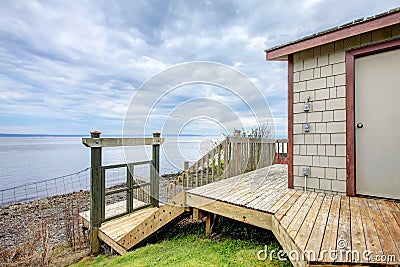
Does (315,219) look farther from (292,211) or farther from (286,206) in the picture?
(286,206)

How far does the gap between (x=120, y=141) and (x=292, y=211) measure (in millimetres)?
3397

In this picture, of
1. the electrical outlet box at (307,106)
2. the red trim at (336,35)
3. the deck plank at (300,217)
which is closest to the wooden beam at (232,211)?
the deck plank at (300,217)

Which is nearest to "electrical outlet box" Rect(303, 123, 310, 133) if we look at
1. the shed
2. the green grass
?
the shed

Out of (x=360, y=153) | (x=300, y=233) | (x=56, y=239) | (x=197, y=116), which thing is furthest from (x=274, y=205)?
(x=56, y=239)

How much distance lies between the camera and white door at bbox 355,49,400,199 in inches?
112

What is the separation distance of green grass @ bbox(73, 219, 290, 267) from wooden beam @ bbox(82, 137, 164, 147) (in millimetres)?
2014

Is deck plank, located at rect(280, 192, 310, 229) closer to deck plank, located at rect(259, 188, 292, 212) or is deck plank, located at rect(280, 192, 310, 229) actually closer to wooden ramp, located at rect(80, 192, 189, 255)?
deck plank, located at rect(259, 188, 292, 212)

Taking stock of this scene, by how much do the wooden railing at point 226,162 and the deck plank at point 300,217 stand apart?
1.72 meters

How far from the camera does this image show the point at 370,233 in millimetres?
1831

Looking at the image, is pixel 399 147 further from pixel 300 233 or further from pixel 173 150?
pixel 173 150

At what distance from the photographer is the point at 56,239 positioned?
5.35 m

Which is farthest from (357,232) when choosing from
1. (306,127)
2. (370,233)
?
(306,127)

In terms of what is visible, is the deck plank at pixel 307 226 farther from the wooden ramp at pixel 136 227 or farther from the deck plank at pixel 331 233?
the wooden ramp at pixel 136 227

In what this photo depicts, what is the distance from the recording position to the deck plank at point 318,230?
5.19 ft
